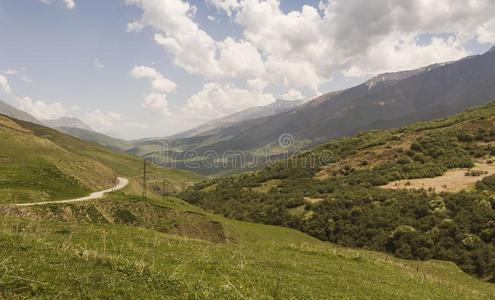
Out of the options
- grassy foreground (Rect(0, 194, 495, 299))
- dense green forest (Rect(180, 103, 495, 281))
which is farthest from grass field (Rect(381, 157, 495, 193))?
grassy foreground (Rect(0, 194, 495, 299))

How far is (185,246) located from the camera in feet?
93.9

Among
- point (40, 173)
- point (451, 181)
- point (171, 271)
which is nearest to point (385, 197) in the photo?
point (451, 181)

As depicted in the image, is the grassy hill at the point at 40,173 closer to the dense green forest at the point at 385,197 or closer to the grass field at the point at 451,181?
the dense green forest at the point at 385,197

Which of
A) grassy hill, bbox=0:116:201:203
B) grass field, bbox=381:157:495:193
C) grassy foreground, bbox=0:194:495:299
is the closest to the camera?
grassy foreground, bbox=0:194:495:299

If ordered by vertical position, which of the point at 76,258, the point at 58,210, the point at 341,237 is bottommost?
the point at 341,237

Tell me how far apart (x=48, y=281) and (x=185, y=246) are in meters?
15.7

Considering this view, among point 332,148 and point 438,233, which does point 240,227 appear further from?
point 332,148

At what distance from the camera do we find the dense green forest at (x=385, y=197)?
56.2 metres

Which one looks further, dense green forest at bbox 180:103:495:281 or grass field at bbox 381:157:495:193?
grass field at bbox 381:157:495:193

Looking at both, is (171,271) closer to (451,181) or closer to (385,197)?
(385,197)

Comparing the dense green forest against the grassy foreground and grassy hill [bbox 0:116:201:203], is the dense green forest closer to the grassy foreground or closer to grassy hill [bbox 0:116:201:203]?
the grassy foreground

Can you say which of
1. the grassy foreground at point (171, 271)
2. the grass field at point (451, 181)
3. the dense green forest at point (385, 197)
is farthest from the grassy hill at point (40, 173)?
the grass field at point (451, 181)

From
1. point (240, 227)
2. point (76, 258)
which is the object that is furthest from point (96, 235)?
point (240, 227)

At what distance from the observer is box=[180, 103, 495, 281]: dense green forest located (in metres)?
56.2
